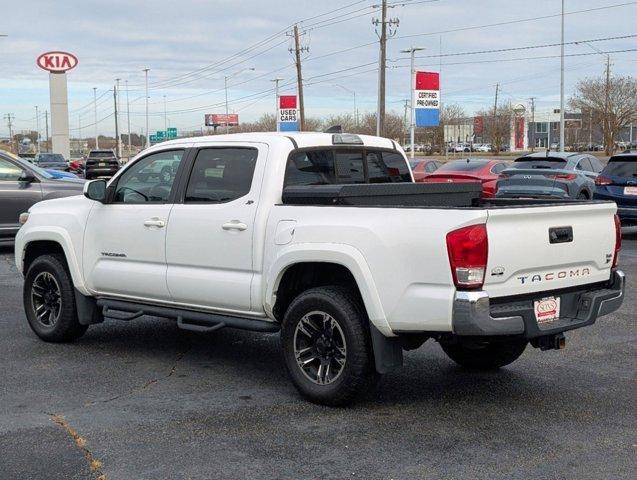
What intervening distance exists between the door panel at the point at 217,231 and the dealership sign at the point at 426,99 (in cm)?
3071

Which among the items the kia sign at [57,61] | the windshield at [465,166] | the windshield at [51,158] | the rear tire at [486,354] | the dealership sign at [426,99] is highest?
the kia sign at [57,61]

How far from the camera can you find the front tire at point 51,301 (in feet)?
24.5

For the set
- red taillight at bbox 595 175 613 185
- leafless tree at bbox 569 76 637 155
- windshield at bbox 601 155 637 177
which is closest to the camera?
windshield at bbox 601 155 637 177

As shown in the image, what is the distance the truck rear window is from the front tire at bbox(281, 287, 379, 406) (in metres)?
1.03

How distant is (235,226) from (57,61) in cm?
5322

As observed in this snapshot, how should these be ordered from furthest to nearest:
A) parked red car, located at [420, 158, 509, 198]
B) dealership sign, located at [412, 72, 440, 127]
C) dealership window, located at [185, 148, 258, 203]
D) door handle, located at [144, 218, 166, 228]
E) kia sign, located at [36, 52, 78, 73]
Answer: kia sign, located at [36, 52, 78, 73] < dealership sign, located at [412, 72, 440, 127] < parked red car, located at [420, 158, 509, 198] < door handle, located at [144, 218, 166, 228] < dealership window, located at [185, 148, 258, 203]

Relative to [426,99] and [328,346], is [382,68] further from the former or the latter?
[328,346]

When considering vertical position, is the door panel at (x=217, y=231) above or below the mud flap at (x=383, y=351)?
above

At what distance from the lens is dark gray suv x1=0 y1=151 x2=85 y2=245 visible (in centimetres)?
1441

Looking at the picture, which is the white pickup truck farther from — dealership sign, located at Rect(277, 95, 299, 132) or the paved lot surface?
dealership sign, located at Rect(277, 95, 299, 132)

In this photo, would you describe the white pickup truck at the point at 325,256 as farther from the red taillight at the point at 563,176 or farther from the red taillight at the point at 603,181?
the red taillight at the point at 563,176

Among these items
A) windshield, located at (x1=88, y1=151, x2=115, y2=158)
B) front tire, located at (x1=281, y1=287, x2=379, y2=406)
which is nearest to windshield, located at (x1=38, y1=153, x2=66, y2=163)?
windshield, located at (x1=88, y1=151, x2=115, y2=158)

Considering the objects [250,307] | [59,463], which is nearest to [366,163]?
[250,307]

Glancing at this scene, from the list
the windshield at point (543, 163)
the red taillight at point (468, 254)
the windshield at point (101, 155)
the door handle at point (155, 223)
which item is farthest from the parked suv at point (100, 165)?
the red taillight at point (468, 254)
